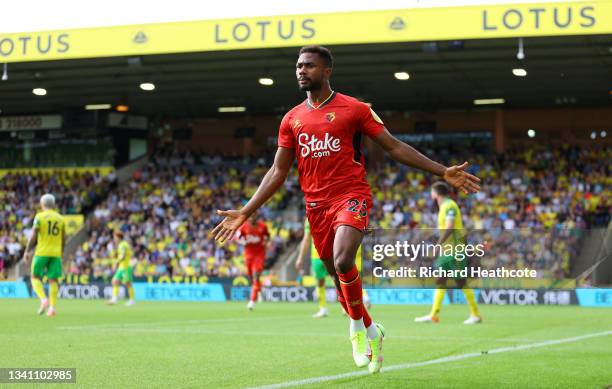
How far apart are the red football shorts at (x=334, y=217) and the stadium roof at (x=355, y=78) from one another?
796 inches

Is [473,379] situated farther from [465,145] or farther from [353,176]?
[465,145]

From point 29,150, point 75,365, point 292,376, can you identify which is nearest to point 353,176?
point 292,376

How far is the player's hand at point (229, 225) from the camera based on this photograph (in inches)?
302

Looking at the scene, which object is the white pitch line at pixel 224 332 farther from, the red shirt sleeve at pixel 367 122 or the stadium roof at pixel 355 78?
the stadium roof at pixel 355 78

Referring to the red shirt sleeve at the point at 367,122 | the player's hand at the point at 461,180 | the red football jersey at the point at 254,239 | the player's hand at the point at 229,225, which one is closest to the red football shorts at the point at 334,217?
the red shirt sleeve at the point at 367,122

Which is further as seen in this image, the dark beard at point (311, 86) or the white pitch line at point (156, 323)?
the white pitch line at point (156, 323)

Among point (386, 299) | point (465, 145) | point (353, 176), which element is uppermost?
point (465, 145)

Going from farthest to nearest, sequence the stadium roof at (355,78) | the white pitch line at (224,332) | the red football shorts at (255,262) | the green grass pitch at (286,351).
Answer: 1. the stadium roof at (355,78)
2. the red football shorts at (255,262)
3. the white pitch line at (224,332)
4. the green grass pitch at (286,351)

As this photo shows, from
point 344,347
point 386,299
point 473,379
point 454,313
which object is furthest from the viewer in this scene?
point 386,299

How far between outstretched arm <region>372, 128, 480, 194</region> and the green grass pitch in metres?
1.53

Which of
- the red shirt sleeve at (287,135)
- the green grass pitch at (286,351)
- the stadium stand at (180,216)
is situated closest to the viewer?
the green grass pitch at (286,351)

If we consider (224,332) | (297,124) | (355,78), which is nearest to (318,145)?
(297,124)

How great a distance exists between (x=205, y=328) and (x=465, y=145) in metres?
26.2

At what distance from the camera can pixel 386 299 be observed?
2686cm
